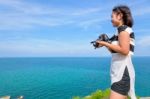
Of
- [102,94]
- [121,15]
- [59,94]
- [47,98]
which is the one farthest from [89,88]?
[121,15]

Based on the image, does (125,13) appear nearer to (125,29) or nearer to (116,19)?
(116,19)

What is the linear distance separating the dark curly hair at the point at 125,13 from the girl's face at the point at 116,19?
1.7 inches

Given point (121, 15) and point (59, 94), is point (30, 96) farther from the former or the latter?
point (121, 15)

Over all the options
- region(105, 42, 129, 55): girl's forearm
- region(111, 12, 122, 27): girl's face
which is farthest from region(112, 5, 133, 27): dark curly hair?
region(105, 42, 129, 55): girl's forearm

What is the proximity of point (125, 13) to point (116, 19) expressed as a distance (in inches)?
5.7

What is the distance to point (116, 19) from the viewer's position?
4.20 meters

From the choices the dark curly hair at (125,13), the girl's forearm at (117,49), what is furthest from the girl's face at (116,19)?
the girl's forearm at (117,49)

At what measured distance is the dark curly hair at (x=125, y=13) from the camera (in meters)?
4.17

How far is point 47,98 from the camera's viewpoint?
2552 inches

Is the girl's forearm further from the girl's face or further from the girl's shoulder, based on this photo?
the girl's face

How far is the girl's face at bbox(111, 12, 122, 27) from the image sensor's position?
4.18m

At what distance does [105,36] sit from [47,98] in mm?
61875

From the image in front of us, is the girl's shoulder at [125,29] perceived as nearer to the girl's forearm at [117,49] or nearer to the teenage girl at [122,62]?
the teenage girl at [122,62]

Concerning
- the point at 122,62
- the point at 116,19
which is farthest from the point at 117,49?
the point at 116,19
